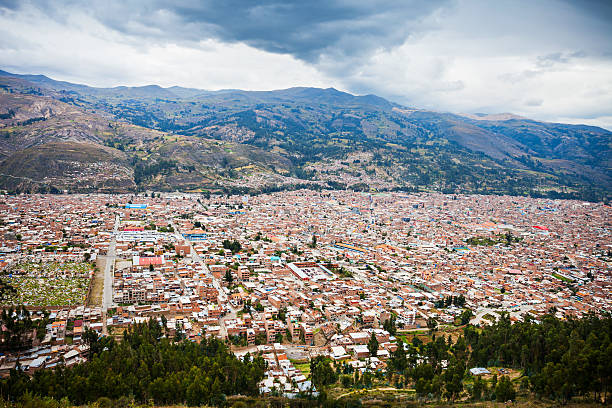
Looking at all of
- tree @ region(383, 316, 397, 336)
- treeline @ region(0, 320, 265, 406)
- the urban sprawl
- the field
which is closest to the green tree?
the urban sprawl

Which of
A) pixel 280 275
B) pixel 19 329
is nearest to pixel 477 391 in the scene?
pixel 280 275

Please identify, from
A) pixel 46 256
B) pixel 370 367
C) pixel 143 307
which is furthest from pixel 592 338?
pixel 46 256

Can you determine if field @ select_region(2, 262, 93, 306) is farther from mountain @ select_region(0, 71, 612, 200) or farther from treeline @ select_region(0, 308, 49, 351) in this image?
mountain @ select_region(0, 71, 612, 200)

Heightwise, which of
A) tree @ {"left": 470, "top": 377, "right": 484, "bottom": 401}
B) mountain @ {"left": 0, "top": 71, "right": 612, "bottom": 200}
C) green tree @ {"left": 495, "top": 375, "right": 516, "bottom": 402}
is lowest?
tree @ {"left": 470, "top": 377, "right": 484, "bottom": 401}

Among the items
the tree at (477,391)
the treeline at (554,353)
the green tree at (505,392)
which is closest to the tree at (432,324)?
the treeline at (554,353)

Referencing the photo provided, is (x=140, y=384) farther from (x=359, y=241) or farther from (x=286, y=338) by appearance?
(x=359, y=241)

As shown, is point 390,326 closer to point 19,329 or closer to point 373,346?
point 373,346
